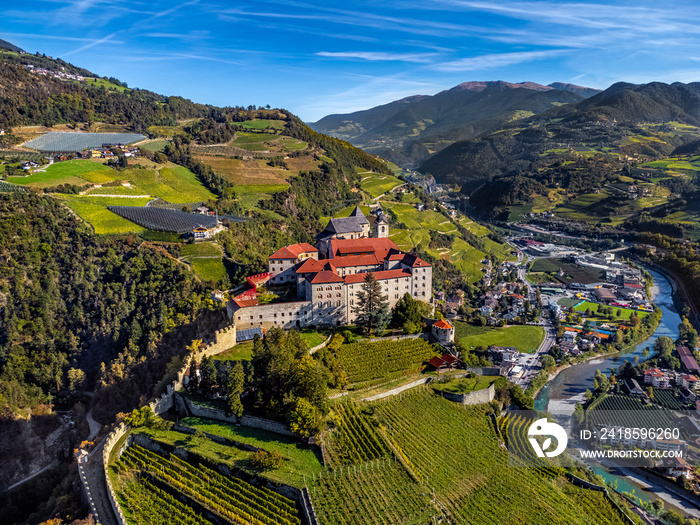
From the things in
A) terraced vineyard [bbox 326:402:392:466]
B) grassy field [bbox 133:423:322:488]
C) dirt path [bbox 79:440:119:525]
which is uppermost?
grassy field [bbox 133:423:322:488]

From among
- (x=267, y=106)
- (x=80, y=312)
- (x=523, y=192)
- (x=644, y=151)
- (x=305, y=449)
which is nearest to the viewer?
(x=305, y=449)

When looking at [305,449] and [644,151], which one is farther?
[644,151]

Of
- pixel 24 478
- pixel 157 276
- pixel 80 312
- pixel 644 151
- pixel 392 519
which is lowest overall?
pixel 24 478

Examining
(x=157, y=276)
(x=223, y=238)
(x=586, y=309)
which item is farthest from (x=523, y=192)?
(x=157, y=276)

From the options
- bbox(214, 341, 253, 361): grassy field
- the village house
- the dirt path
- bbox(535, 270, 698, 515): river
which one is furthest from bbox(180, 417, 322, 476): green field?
the village house

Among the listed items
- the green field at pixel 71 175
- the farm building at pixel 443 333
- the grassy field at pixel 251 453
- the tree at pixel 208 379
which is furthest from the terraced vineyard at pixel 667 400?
the green field at pixel 71 175

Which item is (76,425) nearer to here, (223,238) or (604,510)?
(223,238)

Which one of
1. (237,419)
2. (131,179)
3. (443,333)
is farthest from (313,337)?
(131,179)

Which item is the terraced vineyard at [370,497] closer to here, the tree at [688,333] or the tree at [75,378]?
the tree at [75,378]

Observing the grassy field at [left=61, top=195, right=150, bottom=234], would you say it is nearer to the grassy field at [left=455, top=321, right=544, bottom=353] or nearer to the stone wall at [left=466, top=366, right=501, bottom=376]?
the stone wall at [left=466, top=366, right=501, bottom=376]
